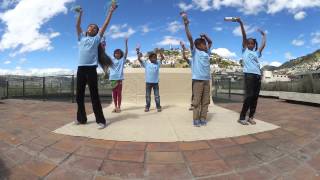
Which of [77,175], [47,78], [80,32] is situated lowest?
[77,175]

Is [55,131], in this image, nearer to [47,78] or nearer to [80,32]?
[80,32]

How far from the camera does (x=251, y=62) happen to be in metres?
5.63

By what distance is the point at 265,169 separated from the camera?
3.65 meters

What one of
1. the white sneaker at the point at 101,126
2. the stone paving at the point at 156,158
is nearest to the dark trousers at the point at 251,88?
the stone paving at the point at 156,158

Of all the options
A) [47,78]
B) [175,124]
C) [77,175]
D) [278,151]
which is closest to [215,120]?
[175,124]

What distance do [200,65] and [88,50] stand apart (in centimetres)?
181

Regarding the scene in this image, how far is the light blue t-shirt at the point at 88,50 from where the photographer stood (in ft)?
16.7

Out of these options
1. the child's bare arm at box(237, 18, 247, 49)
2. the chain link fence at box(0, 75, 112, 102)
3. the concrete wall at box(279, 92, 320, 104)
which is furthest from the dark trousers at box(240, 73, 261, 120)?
the chain link fence at box(0, 75, 112, 102)

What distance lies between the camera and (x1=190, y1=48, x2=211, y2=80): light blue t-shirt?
549cm

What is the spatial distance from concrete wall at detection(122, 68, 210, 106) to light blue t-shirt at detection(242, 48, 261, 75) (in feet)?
12.0

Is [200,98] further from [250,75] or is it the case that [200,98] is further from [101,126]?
[101,126]

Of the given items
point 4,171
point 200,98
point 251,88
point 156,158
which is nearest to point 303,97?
point 251,88

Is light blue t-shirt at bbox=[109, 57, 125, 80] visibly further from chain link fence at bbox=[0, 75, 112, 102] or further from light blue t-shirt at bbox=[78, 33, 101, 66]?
chain link fence at bbox=[0, 75, 112, 102]

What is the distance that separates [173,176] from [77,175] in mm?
987
